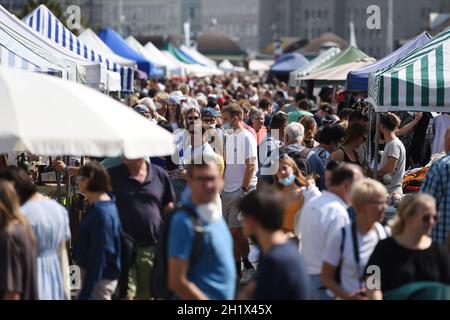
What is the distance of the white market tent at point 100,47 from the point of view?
85.2ft

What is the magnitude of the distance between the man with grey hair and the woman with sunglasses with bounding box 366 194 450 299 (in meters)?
3.22

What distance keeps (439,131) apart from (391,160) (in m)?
3.84

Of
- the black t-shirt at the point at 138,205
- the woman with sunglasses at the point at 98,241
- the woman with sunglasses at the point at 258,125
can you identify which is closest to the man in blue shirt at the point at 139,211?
the black t-shirt at the point at 138,205

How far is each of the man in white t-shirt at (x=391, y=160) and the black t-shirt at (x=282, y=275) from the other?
5.54 meters

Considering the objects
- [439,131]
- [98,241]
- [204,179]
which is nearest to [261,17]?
[439,131]

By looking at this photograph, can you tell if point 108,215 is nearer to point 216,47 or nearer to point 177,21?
point 216,47

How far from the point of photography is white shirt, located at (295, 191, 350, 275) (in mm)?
7242

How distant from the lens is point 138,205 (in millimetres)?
8359

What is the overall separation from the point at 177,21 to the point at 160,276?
172707mm

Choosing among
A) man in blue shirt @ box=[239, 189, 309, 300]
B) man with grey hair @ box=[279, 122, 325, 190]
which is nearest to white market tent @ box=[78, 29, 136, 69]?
man with grey hair @ box=[279, 122, 325, 190]

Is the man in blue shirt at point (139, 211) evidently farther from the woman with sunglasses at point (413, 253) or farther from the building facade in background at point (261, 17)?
the building facade in background at point (261, 17)

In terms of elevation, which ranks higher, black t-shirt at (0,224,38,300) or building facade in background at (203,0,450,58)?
building facade in background at (203,0,450,58)

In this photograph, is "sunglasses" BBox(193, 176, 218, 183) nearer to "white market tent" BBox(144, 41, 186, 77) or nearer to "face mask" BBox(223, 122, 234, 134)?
"face mask" BBox(223, 122, 234, 134)

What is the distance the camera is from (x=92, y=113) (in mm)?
7281
